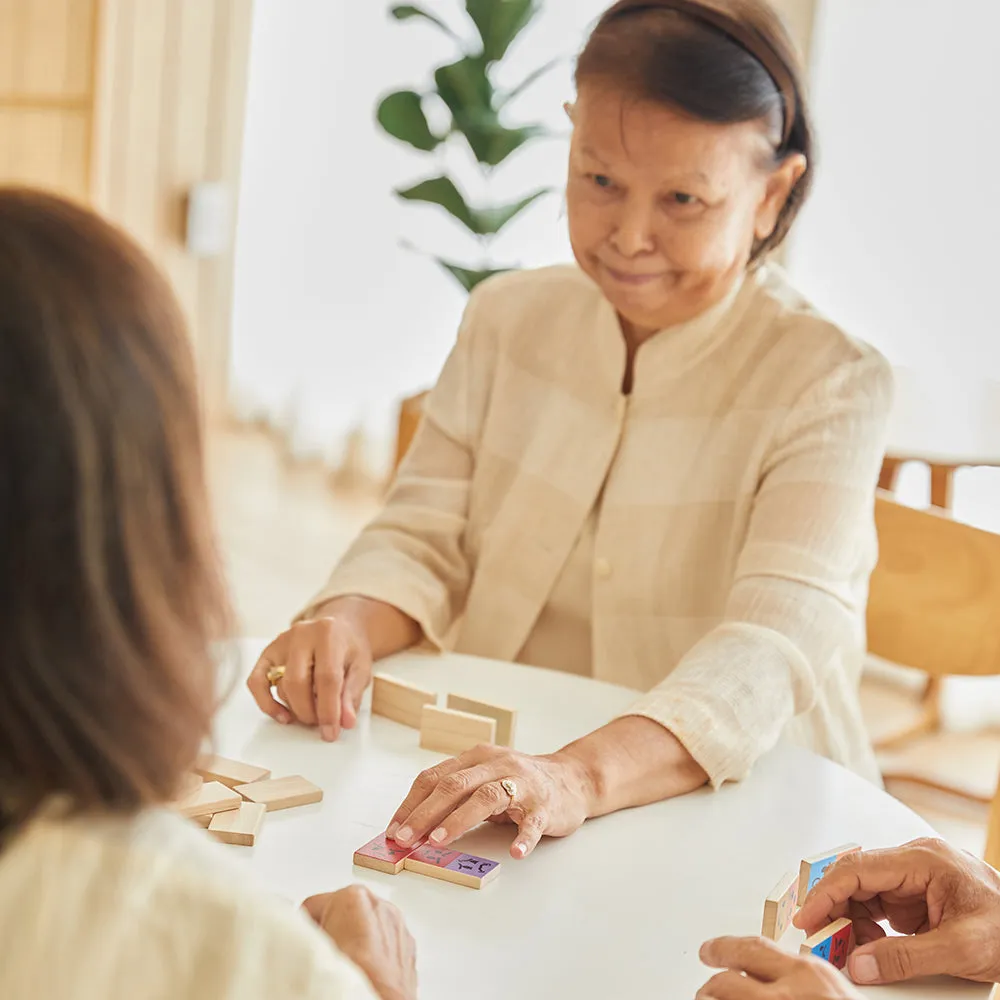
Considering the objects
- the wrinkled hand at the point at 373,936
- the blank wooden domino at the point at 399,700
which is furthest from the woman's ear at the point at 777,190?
the wrinkled hand at the point at 373,936

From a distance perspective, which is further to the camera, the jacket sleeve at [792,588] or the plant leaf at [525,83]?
the plant leaf at [525,83]

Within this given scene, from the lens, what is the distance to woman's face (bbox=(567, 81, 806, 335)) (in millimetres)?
1647

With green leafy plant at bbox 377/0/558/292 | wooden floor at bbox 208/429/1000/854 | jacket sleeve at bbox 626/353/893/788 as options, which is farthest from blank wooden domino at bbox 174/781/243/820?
green leafy plant at bbox 377/0/558/292

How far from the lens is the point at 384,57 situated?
4570 mm

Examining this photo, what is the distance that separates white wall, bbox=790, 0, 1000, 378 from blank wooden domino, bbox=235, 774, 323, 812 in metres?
2.81

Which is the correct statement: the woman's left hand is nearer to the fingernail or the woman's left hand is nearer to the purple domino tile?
the purple domino tile

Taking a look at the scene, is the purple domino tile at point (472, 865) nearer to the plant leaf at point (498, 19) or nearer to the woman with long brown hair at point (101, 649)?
the woman with long brown hair at point (101, 649)

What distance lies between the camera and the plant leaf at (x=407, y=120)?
335 centimetres

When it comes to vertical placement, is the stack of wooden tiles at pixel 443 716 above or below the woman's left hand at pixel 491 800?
below

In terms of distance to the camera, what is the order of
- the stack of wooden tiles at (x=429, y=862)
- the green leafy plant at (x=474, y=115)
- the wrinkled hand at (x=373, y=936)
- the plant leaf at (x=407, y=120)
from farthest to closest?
A: 1. the plant leaf at (x=407, y=120)
2. the green leafy plant at (x=474, y=115)
3. the stack of wooden tiles at (x=429, y=862)
4. the wrinkled hand at (x=373, y=936)

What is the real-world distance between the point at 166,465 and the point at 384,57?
4.09 m

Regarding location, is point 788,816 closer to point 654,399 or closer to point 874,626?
point 654,399

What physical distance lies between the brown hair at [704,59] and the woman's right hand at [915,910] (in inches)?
34.7

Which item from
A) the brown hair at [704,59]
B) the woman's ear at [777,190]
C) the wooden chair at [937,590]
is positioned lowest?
the wooden chair at [937,590]
